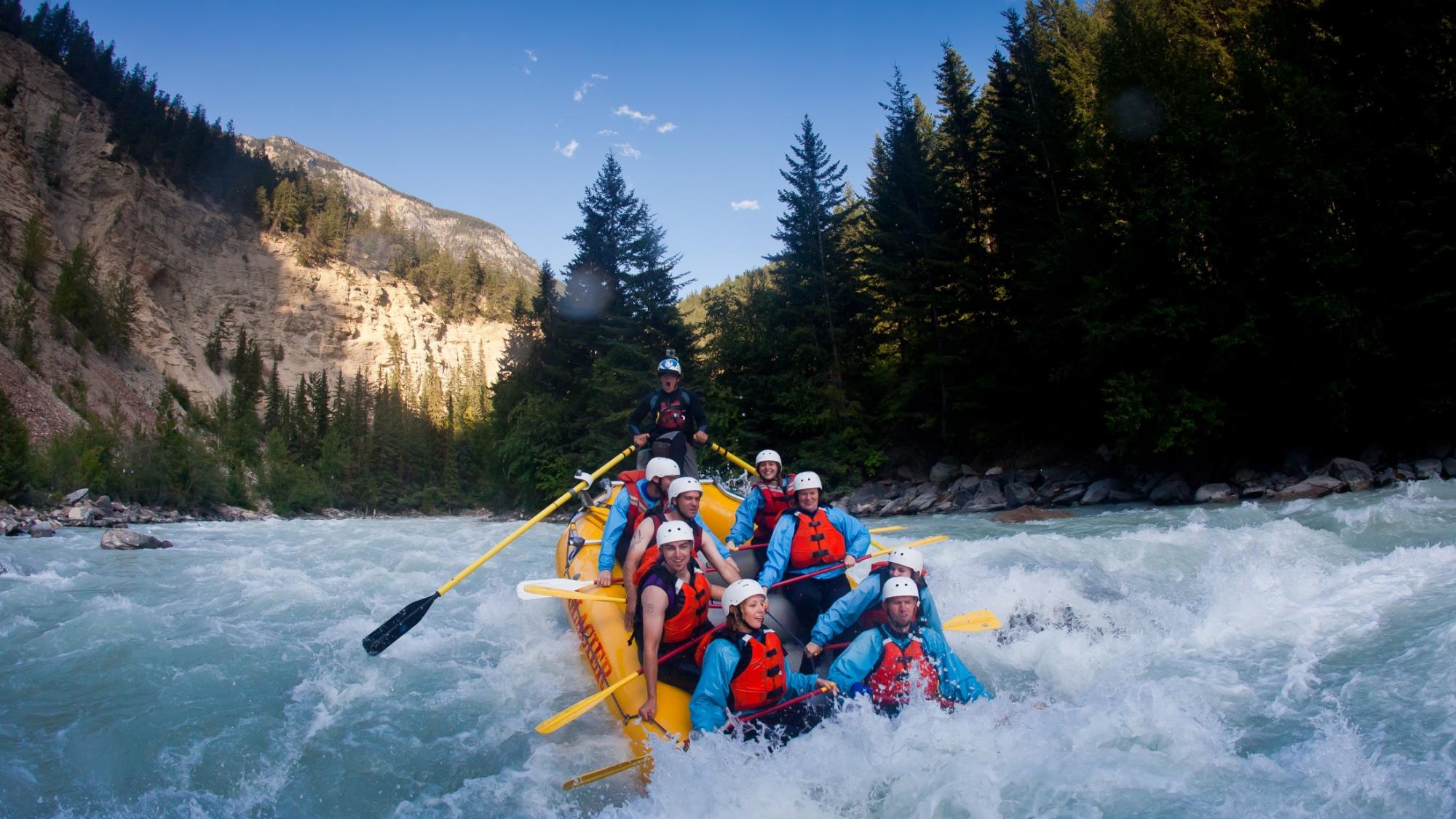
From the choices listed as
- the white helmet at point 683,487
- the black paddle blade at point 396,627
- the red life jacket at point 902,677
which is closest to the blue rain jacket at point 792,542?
the white helmet at point 683,487

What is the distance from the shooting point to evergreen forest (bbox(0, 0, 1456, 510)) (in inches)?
476

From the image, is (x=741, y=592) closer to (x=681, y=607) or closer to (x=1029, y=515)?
(x=681, y=607)

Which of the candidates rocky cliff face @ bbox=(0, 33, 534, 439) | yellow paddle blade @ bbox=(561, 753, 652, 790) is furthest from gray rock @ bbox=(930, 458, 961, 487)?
rocky cliff face @ bbox=(0, 33, 534, 439)

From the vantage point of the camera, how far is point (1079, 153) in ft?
51.6

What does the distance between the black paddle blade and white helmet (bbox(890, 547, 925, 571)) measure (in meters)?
3.33

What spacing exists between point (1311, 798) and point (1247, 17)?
19.3 metres

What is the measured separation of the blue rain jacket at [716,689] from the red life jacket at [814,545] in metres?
1.25

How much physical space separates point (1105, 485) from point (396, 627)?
517 inches

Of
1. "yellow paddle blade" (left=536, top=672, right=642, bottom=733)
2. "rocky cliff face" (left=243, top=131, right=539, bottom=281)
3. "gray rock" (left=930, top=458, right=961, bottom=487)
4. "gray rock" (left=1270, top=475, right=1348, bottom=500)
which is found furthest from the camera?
"rocky cliff face" (left=243, top=131, right=539, bottom=281)

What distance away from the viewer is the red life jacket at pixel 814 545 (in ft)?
16.6

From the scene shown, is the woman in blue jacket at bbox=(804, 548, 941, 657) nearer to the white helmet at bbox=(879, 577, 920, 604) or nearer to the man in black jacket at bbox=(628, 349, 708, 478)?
the white helmet at bbox=(879, 577, 920, 604)

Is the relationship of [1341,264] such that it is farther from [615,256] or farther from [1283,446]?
[615,256]

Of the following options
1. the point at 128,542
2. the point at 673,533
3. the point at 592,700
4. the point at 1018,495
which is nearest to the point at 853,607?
the point at 673,533

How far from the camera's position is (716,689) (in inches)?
148
